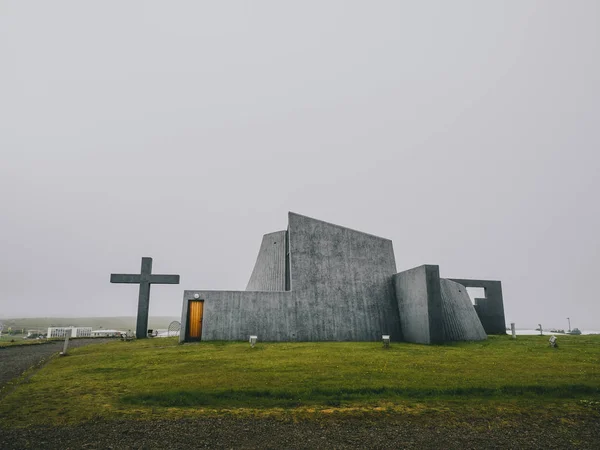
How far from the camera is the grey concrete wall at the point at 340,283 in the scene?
22297mm

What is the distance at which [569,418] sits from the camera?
7.48 metres

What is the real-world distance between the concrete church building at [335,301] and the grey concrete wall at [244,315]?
6cm

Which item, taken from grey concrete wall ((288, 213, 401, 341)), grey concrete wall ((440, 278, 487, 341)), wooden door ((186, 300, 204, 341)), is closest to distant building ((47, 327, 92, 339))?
wooden door ((186, 300, 204, 341))

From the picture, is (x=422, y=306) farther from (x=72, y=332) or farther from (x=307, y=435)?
(x=72, y=332)

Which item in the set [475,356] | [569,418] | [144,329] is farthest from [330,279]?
[569,418]

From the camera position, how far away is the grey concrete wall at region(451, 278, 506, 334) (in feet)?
105

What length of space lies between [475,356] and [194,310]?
15206 mm

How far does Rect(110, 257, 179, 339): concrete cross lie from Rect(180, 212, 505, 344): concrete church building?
17.4ft

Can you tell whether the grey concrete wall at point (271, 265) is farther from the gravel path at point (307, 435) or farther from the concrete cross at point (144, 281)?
the gravel path at point (307, 435)

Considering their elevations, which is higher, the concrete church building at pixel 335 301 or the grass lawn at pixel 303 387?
the concrete church building at pixel 335 301

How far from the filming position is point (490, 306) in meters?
32.3

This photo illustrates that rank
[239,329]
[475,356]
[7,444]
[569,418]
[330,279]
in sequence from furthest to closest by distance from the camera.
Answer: [330,279] < [239,329] < [475,356] < [569,418] < [7,444]

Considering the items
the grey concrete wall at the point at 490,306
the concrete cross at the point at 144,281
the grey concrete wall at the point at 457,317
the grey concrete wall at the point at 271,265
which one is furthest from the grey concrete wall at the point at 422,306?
the concrete cross at the point at 144,281

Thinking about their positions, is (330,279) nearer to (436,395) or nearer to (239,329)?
(239,329)
